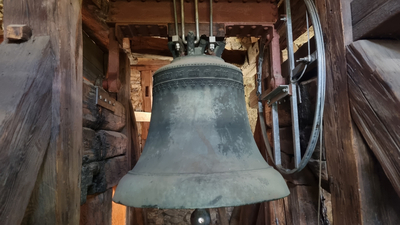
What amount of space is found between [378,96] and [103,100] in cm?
148

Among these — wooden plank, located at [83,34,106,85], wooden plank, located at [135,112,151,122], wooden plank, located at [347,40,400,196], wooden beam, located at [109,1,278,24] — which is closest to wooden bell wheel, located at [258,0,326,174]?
wooden plank, located at [347,40,400,196]

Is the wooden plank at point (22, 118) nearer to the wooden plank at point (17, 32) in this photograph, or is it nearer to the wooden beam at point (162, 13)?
the wooden plank at point (17, 32)

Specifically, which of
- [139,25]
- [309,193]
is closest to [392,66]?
[309,193]

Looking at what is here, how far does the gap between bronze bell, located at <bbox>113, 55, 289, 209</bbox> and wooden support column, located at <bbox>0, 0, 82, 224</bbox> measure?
0.21 metres

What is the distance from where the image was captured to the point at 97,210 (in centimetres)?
186

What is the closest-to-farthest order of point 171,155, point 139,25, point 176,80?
point 171,155 → point 176,80 → point 139,25

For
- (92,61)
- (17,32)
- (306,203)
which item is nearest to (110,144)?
(92,61)

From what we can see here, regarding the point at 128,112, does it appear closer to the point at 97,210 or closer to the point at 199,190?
the point at 97,210

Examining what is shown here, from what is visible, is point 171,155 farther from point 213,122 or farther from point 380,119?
point 380,119

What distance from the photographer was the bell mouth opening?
0.83 metres

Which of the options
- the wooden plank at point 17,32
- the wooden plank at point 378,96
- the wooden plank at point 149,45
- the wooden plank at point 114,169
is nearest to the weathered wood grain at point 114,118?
the wooden plank at point 114,169

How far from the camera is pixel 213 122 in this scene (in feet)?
3.51

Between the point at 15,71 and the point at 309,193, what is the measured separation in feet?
5.32

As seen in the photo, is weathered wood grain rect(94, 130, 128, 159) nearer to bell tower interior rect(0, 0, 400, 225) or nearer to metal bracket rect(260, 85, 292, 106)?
bell tower interior rect(0, 0, 400, 225)
